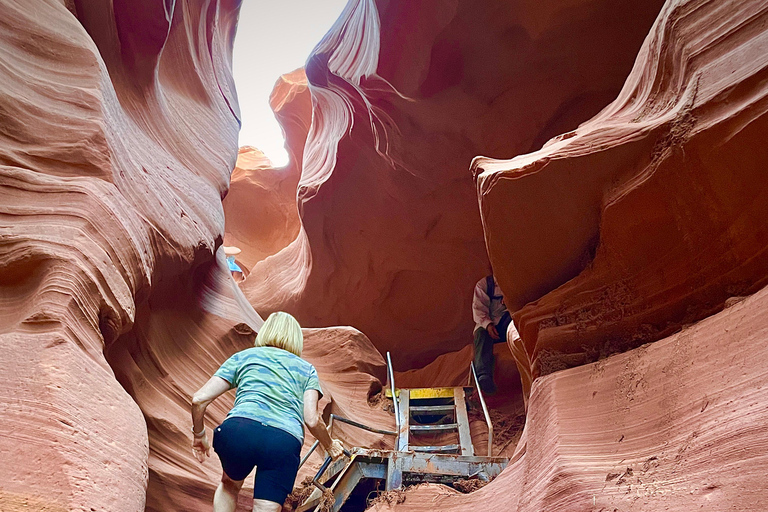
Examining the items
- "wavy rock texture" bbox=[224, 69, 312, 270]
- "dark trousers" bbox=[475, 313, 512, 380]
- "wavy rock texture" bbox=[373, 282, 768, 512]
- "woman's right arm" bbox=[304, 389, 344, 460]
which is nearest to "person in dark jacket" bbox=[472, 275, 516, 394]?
"dark trousers" bbox=[475, 313, 512, 380]

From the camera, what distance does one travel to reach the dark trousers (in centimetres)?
709

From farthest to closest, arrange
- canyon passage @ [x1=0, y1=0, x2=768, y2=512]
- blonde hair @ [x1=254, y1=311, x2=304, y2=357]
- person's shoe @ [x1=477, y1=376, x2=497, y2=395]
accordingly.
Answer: person's shoe @ [x1=477, y1=376, x2=497, y2=395] → blonde hair @ [x1=254, y1=311, x2=304, y2=357] → canyon passage @ [x1=0, y1=0, x2=768, y2=512]

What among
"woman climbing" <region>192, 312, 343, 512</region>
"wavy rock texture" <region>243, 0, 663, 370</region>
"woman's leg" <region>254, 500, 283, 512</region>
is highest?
"wavy rock texture" <region>243, 0, 663, 370</region>

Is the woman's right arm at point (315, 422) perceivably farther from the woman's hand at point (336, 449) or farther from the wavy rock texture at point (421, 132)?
the wavy rock texture at point (421, 132)

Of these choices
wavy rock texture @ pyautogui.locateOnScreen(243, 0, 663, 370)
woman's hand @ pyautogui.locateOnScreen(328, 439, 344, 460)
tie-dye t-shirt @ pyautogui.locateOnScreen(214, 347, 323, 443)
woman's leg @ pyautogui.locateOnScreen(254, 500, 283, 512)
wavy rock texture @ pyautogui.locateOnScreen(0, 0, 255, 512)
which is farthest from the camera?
wavy rock texture @ pyautogui.locateOnScreen(243, 0, 663, 370)

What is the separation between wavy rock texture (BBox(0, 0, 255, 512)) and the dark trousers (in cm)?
299

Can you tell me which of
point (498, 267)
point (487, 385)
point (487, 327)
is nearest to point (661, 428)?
point (498, 267)

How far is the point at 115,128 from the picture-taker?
3.89 metres

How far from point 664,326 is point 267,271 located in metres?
10.3

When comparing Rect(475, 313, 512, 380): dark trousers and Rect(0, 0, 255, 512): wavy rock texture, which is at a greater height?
Rect(475, 313, 512, 380): dark trousers

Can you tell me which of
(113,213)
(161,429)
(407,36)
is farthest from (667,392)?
(407,36)

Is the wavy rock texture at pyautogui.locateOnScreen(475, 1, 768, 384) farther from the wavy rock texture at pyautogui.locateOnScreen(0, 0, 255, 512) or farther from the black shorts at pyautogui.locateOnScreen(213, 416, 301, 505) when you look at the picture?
the wavy rock texture at pyautogui.locateOnScreen(0, 0, 255, 512)

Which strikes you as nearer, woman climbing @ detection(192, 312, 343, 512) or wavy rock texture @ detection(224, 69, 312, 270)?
woman climbing @ detection(192, 312, 343, 512)

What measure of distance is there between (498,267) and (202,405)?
5.75 feet
